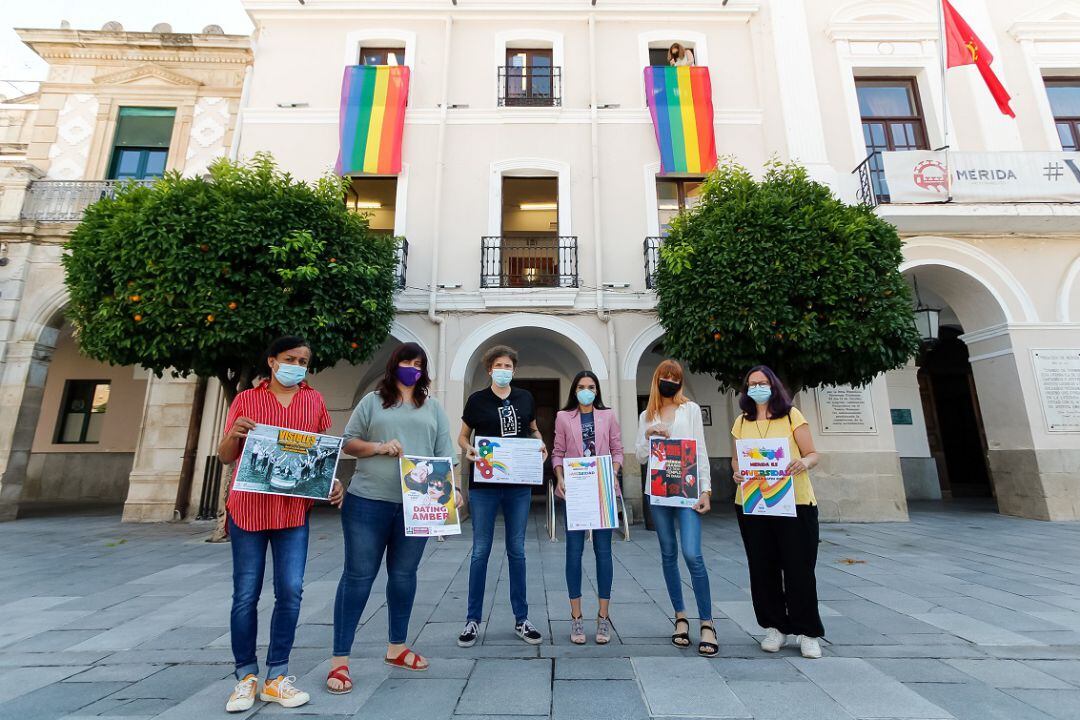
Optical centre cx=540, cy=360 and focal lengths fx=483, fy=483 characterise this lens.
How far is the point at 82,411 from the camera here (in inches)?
500

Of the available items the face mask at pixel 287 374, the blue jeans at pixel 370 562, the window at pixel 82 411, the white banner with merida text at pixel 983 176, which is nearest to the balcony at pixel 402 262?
the face mask at pixel 287 374

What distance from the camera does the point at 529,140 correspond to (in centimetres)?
1004

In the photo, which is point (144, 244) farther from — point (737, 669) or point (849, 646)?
point (849, 646)

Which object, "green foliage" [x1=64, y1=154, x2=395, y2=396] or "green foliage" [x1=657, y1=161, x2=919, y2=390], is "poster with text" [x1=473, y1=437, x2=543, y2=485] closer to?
"green foliage" [x1=64, y1=154, x2=395, y2=396]

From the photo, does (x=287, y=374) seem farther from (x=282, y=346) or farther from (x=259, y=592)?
(x=259, y=592)

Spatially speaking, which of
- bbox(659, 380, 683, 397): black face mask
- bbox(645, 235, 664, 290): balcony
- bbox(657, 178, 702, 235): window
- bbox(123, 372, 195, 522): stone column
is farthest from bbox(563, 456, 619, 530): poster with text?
bbox(123, 372, 195, 522): stone column

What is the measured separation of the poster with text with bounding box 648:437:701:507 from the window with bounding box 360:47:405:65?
1096 centimetres

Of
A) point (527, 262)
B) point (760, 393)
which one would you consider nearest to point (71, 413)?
point (527, 262)

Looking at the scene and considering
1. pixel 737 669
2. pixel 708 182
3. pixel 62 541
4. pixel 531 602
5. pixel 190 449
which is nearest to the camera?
pixel 737 669

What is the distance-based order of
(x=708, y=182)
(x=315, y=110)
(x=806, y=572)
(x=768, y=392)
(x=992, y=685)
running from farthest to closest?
(x=315, y=110) < (x=708, y=182) < (x=768, y=392) < (x=806, y=572) < (x=992, y=685)

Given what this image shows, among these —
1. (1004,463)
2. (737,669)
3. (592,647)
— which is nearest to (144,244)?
(592,647)

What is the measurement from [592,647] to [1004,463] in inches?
401

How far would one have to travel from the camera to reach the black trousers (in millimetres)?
2908

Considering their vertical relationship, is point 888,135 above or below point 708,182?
above
